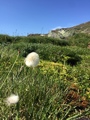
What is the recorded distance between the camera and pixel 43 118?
10.9 ft

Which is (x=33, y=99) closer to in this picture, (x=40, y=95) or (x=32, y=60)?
(x=40, y=95)

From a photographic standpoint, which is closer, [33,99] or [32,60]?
[32,60]

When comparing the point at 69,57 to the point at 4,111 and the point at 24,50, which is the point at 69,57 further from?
the point at 4,111

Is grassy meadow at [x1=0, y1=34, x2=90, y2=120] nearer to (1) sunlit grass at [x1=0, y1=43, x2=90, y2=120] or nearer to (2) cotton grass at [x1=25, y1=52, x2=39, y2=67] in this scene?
(1) sunlit grass at [x1=0, y1=43, x2=90, y2=120]

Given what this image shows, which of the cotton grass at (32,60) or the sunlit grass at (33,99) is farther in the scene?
the sunlit grass at (33,99)

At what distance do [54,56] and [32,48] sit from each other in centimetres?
123

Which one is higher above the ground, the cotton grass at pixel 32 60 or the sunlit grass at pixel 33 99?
the cotton grass at pixel 32 60

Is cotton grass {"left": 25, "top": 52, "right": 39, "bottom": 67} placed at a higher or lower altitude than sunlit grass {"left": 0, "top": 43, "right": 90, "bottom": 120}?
higher

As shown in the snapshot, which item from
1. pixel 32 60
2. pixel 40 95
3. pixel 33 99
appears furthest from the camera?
pixel 40 95

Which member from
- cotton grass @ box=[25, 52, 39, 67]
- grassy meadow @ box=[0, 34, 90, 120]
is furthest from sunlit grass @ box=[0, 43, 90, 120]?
cotton grass @ box=[25, 52, 39, 67]

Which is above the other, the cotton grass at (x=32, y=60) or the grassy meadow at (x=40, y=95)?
the cotton grass at (x=32, y=60)

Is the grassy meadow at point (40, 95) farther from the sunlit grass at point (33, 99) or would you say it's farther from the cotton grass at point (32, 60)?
the cotton grass at point (32, 60)

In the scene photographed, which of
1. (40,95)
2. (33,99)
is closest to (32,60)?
(33,99)

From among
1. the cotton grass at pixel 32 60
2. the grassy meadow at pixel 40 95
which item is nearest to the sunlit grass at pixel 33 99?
the grassy meadow at pixel 40 95
